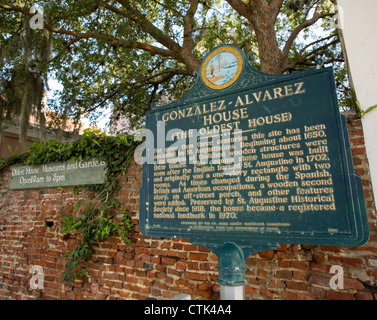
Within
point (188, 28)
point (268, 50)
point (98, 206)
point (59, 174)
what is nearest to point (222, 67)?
point (98, 206)

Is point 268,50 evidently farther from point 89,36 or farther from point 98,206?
point 98,206

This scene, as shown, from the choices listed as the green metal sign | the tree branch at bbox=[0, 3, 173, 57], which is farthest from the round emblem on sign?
the tree branch at bbox=[0, 3, 173, 57]

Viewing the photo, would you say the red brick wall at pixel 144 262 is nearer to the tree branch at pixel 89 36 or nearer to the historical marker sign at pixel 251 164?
the historical marker sign at pixel 251 164

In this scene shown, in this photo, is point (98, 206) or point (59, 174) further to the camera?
point (59, 174)

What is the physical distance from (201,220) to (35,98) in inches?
264

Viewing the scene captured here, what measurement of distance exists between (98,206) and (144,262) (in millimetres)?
1092

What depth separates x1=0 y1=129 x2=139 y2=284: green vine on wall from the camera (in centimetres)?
364

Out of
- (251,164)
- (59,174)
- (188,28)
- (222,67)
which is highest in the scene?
(188,28)

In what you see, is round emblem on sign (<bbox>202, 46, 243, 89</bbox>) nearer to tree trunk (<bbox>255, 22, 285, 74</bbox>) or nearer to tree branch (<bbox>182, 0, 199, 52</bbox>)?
tree trunk (<bbox>255, 22, 285, 74</bbox>)

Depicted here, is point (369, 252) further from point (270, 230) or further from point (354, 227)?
point (270, 230)

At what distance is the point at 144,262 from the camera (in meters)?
3.41

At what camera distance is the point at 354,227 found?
1.72 meters

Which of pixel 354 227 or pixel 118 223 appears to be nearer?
pixel 354 227

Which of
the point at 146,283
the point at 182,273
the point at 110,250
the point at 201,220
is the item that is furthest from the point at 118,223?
the point at 201,220
